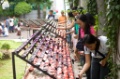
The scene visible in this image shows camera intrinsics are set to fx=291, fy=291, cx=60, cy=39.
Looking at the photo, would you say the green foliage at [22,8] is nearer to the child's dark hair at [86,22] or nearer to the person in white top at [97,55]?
the person in white top at [97,55]

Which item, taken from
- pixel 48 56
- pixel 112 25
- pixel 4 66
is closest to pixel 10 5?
pixel 4 66

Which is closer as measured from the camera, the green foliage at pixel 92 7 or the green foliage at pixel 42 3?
the green foliage at pixel 92 7

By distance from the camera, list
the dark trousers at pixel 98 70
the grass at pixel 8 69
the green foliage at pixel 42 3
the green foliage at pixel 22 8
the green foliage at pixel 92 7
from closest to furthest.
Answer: the dark trousers at pixel 98 70, the green foliage at pixel 92 7, the grass at pixel 8 69, the green foliage at pixel 22 8, the green foliage at pixel 42 3

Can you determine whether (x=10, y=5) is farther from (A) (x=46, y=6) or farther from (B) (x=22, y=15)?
(A) (x=46, y=6)

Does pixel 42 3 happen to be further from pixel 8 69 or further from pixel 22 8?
pixel 8 69

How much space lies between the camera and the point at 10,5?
3209 cm

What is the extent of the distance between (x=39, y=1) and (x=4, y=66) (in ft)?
66.9

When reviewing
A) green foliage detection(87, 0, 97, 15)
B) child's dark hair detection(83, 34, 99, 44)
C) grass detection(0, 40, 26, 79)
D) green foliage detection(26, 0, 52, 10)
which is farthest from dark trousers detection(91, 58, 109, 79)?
green foliage detection(26, 0, 52, 10)

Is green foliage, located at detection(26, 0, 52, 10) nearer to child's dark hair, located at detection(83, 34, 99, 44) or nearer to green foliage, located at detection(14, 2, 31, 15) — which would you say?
green foliage, located at detection(14, 2, 31, 15)

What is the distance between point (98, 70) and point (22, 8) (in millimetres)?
27381

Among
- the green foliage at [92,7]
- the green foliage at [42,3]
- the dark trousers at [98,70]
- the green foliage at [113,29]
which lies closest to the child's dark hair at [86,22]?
the green foliage at [113,29]

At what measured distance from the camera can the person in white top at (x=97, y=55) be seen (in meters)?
3.74

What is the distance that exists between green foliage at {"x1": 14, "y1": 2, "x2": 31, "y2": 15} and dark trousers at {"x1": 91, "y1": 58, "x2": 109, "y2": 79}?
2657 centimetres

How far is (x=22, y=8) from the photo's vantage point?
1222 inches
